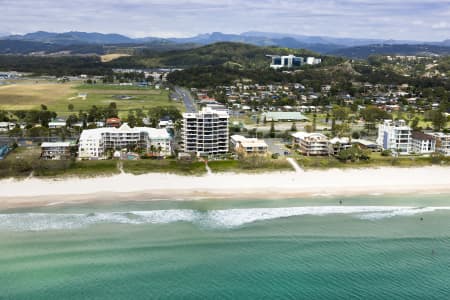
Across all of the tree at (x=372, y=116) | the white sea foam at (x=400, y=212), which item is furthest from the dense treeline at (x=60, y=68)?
the white sea foam at (x=400, y=212)

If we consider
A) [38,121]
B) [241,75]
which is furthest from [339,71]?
[38,121]

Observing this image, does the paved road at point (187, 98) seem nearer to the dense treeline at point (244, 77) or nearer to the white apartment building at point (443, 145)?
the dense treeline at point (244, 77)

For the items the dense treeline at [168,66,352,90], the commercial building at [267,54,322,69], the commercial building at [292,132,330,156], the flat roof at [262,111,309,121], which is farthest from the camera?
the commercial building at [267,54,322,69]

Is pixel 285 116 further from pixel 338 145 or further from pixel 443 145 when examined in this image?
pixel 443 145

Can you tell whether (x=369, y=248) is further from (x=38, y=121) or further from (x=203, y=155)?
(x=38, y=121)

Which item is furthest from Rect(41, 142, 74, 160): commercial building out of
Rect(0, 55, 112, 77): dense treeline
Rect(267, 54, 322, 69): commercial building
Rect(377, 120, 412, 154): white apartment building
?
Rect(267, 54, 322, 69): commercial building

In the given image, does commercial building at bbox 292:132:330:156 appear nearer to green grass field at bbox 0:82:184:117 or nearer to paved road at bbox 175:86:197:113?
paved road at bbox 175:86:197:113

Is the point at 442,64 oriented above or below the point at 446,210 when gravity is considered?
above

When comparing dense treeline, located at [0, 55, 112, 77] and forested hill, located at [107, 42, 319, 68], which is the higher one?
forested hill, located at [107, 42, 319, 68]
